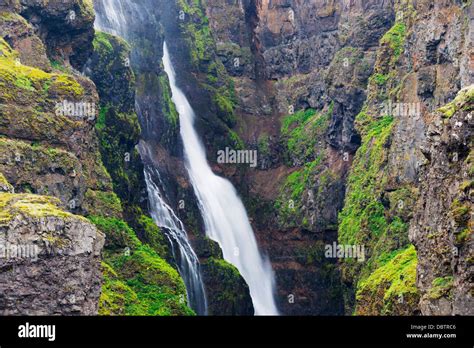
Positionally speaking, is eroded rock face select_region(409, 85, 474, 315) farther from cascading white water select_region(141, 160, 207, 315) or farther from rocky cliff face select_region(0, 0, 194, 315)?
cascading white water select_region(141, 160, 207, 315)

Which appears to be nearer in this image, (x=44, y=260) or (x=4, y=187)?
(x=44, y=260)

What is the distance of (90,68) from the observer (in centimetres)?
5512

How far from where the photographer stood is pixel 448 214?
3500 centimetres

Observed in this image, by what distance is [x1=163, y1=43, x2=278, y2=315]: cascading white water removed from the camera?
222ft

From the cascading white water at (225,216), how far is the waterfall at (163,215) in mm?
5884

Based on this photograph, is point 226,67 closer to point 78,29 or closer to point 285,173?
point 285,173

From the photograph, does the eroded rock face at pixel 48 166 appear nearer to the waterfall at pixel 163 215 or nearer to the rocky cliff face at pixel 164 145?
the rocky cliff face at pixel 164 145

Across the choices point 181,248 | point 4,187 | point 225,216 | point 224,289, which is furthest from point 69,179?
point 225,216

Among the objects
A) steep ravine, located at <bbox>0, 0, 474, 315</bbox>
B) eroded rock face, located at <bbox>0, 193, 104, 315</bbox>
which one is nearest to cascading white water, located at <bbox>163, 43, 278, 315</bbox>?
steep ravine, located at <bbox>0, 0, 474, 315</bbox>

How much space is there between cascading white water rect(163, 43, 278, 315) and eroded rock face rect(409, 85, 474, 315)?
29812 millimetres

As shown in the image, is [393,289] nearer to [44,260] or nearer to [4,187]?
[4,187]

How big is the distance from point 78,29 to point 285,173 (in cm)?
3161

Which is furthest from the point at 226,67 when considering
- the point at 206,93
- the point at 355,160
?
the point at 355,160

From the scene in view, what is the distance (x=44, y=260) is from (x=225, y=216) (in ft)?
135
